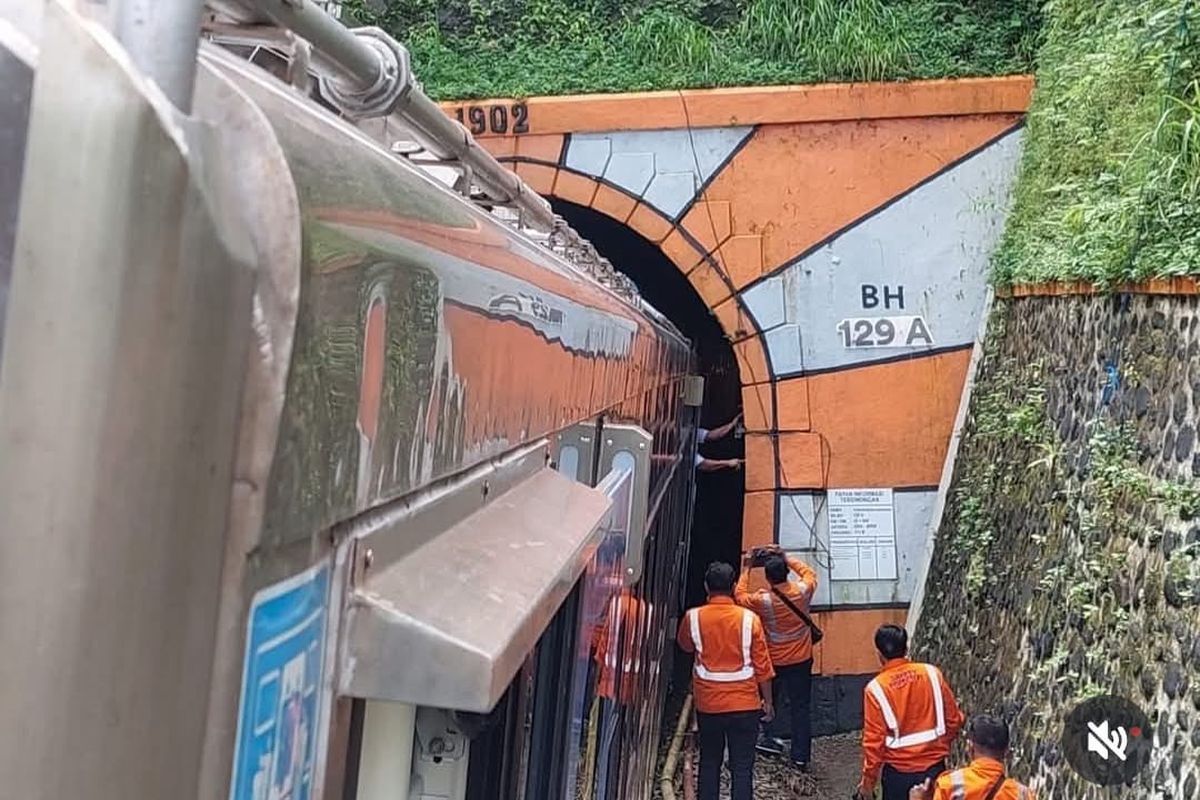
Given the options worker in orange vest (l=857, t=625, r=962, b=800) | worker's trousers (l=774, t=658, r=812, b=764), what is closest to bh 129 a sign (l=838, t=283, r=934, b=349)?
worker's trousers (l=774, t=658, r=812, b=764)

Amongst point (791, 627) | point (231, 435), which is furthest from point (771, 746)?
point (231, 435)

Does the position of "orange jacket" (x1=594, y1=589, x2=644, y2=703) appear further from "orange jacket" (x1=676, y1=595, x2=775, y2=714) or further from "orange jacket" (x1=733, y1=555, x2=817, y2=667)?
"orange jacket" (x1=733, y1=555, x2=817, y2=667)

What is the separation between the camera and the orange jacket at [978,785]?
4.55m

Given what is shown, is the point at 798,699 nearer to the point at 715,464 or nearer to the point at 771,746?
the point at 771,746

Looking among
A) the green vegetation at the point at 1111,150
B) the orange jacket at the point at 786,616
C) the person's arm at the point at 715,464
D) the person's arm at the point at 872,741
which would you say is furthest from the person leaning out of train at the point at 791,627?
the person's arm at the point at 715,464

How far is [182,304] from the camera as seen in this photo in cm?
60

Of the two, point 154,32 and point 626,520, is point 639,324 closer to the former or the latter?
point 626,520

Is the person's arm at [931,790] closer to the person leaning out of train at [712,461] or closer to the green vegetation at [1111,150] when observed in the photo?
the green vegetation at [1111,150]

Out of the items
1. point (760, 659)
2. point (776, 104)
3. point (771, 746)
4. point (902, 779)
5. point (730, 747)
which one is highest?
point (776, 104)

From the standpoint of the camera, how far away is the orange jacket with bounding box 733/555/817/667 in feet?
25.4

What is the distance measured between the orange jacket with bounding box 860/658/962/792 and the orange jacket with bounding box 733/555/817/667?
1854 millimetres

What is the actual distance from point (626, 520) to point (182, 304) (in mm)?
2845

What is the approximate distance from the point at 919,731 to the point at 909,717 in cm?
9

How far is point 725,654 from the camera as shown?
256 inches
